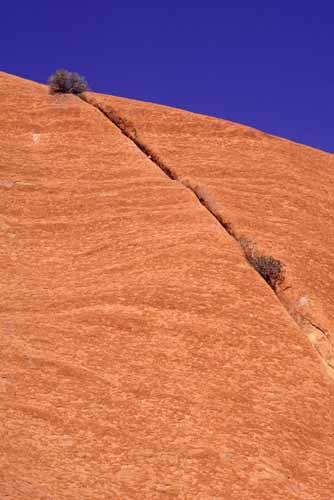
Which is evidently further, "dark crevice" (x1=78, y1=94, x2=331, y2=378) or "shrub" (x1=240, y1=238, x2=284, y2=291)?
"dark crevice" (x1=78, y1=94, x2=331, y2=378)

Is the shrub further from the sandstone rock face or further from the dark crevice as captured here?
the sandstone rock face

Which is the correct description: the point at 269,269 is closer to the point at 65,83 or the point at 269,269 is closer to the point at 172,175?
the point at 172,175

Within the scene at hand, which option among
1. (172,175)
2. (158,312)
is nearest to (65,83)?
(172,175)

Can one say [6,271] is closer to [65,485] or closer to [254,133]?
[65,485]

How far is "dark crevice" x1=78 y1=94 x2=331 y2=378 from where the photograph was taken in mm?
21797

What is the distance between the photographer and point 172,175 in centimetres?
2619

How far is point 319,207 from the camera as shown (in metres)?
26.3

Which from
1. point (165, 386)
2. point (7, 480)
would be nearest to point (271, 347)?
point (165, 386)

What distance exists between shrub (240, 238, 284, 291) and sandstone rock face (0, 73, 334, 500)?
365 mm

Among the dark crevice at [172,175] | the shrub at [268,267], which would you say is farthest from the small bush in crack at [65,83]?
the shrub at [268,267]

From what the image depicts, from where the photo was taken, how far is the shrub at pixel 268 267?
21516 millimetres

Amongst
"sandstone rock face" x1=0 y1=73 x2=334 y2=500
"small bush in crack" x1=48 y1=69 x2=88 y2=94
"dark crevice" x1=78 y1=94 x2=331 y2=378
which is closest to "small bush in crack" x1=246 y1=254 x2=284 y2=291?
"dark crevice" x1=78 y1=94 x2=331 y2=378

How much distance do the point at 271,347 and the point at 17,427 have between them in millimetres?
6382

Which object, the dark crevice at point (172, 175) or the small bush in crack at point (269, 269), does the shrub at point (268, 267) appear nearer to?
the small bush in crack at point (269, 269)
